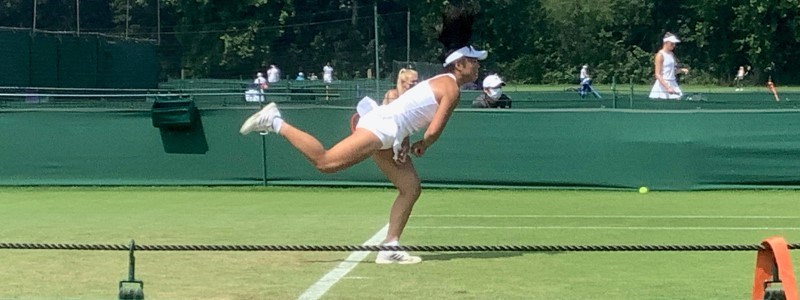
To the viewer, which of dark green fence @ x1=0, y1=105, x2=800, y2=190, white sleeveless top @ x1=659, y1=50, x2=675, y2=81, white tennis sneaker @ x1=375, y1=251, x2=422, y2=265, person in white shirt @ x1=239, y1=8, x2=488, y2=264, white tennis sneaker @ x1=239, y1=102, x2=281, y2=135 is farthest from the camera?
white sleeveless top @ x1=659, y1=50, x2=675, y2=81

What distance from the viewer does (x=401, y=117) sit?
8680 mm

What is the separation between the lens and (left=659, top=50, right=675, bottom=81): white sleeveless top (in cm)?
1667

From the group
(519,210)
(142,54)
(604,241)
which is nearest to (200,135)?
(519,210)

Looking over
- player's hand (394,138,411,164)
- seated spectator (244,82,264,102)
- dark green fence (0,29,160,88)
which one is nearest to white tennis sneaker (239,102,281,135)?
player's hand (394,138,411,164)

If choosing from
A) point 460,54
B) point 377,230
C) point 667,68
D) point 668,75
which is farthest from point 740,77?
point 460,54

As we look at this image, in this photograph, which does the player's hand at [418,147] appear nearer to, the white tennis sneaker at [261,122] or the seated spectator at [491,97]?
the white tennis sneaker at [261,122]

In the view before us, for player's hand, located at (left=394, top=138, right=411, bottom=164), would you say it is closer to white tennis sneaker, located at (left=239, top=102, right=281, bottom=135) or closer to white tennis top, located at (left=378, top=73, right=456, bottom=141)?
white tennis top, located at (left=378, top=73, right=456, bottom=141)

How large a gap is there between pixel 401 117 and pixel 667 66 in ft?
29.2

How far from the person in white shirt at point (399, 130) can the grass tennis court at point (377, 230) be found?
525 millimetres

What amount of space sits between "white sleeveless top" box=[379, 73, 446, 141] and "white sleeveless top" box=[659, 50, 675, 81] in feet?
27.7

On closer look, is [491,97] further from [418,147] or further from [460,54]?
[418,147]

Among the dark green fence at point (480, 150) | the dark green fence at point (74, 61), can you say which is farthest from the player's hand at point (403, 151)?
the dark green fence at point (74, 61)

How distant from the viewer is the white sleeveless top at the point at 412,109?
8.67 metres

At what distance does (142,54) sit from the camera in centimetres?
4231
